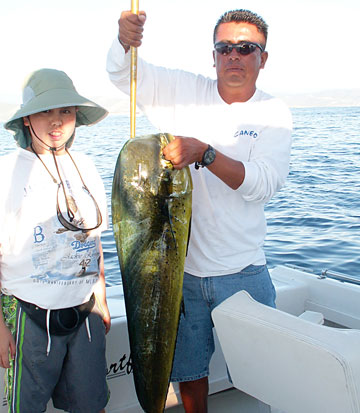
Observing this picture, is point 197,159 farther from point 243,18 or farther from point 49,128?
point 243,18

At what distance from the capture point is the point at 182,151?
5.78ft

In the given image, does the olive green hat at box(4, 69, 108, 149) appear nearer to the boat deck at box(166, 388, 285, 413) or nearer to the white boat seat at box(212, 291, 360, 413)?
the white boat seat at box(212, 291, 360, 413)

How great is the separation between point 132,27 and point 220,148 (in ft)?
2.26

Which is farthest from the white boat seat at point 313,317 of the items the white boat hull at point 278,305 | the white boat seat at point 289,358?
the white boat seat at point 289,358

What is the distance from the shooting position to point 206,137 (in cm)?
230

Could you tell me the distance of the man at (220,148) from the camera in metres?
2.21

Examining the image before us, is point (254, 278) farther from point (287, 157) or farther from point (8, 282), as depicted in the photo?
point (8, 282)

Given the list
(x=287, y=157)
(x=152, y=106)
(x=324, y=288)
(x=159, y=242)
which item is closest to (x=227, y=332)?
(x=159, y=242)

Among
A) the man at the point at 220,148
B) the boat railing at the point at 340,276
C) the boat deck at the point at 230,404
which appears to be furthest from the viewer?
the boat railing at the point at 340,276

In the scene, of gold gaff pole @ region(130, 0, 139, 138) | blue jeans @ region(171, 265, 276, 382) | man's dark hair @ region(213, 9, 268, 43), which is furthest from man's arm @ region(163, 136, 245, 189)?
man's dark hair @ region(213, 9, 268, 43)

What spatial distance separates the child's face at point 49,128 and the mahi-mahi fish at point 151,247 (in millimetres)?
422

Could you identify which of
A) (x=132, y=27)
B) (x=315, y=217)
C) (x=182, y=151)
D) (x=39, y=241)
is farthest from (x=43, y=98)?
(x=315, y=217)

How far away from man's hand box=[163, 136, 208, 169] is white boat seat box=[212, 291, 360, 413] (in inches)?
22.3

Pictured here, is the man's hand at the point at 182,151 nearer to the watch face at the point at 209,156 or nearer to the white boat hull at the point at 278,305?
the watch face at the point at 209,156
